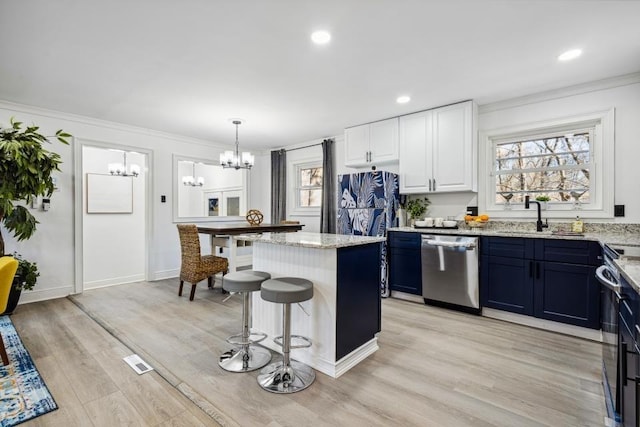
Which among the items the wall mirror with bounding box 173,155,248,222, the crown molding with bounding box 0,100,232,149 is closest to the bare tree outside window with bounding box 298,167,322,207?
the wall mirror with bounding box 173,155,248,222

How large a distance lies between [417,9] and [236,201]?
5.41m

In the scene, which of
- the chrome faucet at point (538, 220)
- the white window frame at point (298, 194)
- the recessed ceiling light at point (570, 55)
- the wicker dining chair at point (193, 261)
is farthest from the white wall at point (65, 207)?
the recessed ceiling light at point (570, 55)

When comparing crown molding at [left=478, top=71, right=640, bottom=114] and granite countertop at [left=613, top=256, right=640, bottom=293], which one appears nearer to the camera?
granite countertop at [left=613, top=256, right=640, bottom=293]

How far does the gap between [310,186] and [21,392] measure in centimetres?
479

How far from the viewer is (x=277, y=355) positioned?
2514 millimetres

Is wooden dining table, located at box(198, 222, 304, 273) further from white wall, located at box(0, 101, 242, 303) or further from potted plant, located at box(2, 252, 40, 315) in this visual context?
potted plant, located at box(2, 252, 40, 315)

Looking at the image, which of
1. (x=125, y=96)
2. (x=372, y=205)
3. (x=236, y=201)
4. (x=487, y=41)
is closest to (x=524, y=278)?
(x=372, y=205)

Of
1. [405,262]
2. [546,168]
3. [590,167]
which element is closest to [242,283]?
[405,262]

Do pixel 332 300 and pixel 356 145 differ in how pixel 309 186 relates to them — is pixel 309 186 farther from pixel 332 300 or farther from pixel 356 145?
pixel 332 300

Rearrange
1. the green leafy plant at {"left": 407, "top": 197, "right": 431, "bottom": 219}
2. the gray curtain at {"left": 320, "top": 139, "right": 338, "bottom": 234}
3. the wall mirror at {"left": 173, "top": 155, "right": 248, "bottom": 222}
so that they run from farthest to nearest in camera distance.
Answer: the wall mirror at {"left": 173, "top": 155, "right": 248, "bottom": 222} < the gray curtain at {"left": 320, "top": 139, "right": 338, "bottom": 234} < the green leafy plant at {"left": 407, "top": 197, "right": 431, "bottom": 219}

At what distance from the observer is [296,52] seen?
2.62 metres

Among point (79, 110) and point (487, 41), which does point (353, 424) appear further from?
point (79, 110)

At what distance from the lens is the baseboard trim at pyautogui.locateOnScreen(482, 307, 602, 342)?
2783 mm

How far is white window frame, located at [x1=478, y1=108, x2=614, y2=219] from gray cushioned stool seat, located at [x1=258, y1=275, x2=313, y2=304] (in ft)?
9.51
